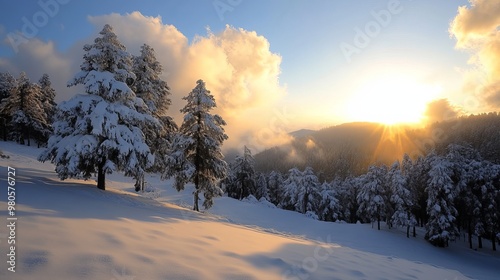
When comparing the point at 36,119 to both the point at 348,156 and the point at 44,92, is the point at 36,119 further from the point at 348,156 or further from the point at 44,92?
the point at 348,156

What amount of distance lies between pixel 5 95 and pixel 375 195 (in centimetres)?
7219

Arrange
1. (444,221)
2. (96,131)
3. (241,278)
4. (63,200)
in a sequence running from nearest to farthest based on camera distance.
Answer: (241,278), (63,200), (96,131), (444,221)

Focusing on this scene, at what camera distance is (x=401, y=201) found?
3975 centimetres

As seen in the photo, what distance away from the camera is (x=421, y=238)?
39375mm

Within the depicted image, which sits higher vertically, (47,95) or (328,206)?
(47,95)

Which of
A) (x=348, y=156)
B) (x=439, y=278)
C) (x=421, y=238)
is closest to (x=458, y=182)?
(x=421, y=238)

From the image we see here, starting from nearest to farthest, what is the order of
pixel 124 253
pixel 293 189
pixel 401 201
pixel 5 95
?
pixel 124 253 < pixel 401 201 < pixel 5 95 < pixel 293 189

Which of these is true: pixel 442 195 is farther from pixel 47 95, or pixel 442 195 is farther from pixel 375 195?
pixel 47 95

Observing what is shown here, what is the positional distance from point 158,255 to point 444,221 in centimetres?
4063

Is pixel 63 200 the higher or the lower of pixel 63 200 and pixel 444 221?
the higher

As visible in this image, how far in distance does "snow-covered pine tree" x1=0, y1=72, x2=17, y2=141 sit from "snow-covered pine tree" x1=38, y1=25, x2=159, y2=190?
130 feet

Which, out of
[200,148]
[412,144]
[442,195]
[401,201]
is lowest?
[401,201]

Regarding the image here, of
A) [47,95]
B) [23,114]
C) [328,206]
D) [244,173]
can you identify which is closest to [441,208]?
[328,206]

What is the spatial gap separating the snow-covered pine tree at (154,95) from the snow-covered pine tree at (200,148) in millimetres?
1534
